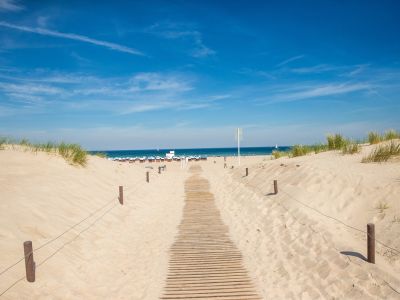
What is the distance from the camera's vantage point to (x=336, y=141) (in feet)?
65.7

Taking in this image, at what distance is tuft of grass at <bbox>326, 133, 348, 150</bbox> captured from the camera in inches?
768

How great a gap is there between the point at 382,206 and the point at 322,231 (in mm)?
1631

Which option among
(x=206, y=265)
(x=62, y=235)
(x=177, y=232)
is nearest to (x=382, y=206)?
(x=206, y=265)

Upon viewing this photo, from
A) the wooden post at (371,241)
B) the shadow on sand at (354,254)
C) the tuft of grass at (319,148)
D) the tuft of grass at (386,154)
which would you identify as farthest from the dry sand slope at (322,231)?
the tuft of grass at (319,148)

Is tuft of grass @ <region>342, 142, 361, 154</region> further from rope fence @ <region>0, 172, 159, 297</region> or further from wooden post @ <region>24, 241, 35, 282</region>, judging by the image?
wooden post @ <region>24, 241, 35, 282</region>

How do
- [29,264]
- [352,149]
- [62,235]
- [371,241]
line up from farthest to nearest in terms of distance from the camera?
[352,149] → [62,235] → [371,241] → [29,264]

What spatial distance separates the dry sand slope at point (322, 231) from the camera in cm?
650

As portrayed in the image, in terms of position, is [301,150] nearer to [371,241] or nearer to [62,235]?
[371,241]

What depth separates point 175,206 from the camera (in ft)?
50.3

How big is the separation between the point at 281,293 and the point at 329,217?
13.1 ft

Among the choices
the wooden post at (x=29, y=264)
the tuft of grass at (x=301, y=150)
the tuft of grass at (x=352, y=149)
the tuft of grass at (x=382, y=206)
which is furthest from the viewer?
the tuft of grass at (x=301, y=150)

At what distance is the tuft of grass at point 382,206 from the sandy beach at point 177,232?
0.03 metres

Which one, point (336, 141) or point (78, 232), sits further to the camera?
point (336, 141)

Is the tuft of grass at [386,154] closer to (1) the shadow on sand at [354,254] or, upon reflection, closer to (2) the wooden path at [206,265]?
(2) the wooden path at [206,265]
